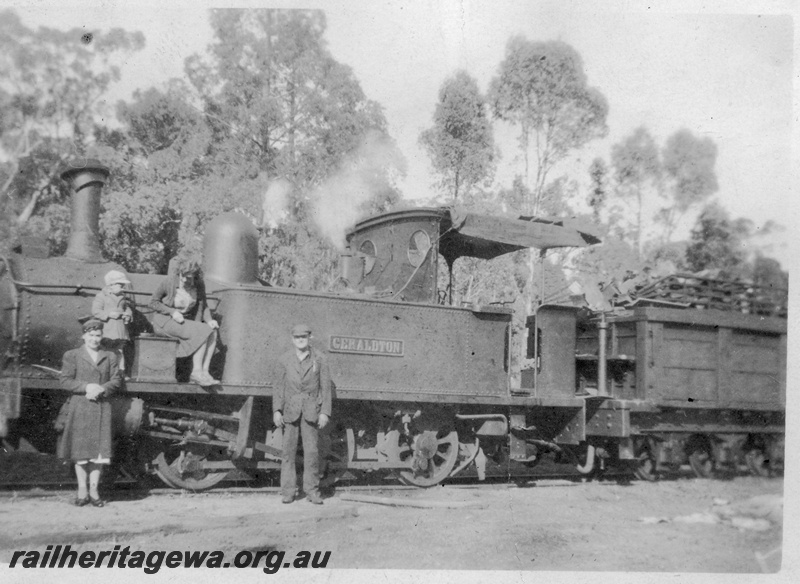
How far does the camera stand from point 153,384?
605cm

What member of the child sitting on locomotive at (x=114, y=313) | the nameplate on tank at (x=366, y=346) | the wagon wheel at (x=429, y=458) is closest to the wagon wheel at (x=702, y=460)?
the wagon wheel at (x=429, y=458)

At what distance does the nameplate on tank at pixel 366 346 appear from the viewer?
686 centimetres

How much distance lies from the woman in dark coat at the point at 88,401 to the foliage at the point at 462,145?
31.7ft

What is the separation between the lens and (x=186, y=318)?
20.8 feet

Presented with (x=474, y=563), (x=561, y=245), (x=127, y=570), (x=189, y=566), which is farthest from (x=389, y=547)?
(x=561, y=245)

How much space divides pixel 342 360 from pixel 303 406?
688mm

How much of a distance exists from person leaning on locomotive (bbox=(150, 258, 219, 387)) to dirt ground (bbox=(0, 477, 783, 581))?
126 cm

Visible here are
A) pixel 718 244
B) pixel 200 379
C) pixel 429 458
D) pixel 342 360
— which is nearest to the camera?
pixel 200 379

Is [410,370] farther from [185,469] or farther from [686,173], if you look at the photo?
[686,173]

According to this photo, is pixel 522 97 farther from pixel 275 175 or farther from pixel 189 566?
pixel 189 566

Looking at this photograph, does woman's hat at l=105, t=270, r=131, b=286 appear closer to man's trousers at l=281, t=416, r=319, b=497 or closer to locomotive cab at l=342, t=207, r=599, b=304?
man's trousers at l=281, t=416, r=319, b=497

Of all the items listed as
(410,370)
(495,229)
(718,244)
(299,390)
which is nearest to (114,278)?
(299,390)

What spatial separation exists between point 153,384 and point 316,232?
11.1 meters

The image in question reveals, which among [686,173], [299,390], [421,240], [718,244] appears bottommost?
[299,390]
